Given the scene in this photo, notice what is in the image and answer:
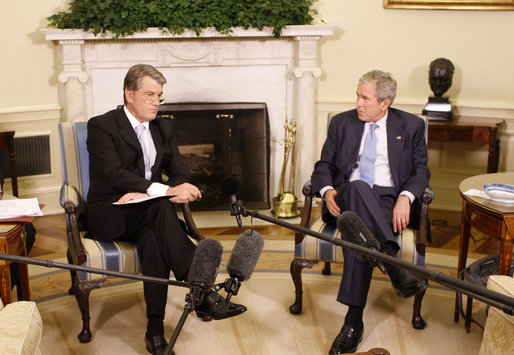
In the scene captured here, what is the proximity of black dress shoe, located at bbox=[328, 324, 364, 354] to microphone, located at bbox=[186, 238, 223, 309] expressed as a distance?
152 centimetres

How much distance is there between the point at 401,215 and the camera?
294cm

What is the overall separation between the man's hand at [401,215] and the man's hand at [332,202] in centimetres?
28

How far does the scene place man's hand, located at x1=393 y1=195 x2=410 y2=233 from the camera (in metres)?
2.94

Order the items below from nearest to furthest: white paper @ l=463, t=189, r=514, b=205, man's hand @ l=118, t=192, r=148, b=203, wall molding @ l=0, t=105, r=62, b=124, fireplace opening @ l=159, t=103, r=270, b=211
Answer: white paper @ l=463, t=189, r=514, b=205 < man's hand @ l=118, t=192, r=148, b=203 < wall molding @ l=0, t=105, r=62, b=124 < fireplace opening @ l=159, t=103, r=270, b=211

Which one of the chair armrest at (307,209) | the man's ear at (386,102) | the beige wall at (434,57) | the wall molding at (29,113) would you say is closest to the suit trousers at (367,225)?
the chair armrest at (307,209)

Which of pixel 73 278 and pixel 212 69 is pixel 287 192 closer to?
pixel 212 69

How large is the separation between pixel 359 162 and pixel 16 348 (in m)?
2.01

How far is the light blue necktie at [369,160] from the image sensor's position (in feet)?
10.4

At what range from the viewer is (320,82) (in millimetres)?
5145

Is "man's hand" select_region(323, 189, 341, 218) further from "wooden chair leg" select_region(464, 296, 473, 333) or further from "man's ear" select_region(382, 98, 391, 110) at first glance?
"wooden chair leg" select_region(464, 296, 473, 333)

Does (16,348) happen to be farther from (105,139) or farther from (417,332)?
(417,332)

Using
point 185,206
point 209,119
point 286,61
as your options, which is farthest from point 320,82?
point 185,206

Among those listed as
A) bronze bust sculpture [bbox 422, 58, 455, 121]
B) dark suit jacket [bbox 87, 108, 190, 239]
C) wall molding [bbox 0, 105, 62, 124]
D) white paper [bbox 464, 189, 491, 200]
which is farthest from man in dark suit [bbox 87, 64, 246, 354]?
bronze bust sculpture [bbox 422, 58, 455, 121]

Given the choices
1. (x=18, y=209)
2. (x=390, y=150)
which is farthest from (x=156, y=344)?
(x=390, y=150)
